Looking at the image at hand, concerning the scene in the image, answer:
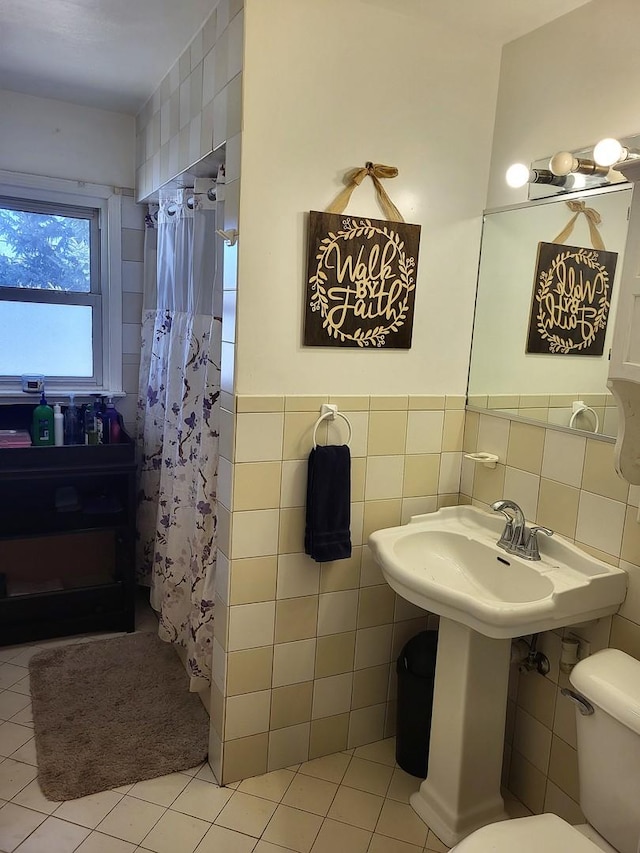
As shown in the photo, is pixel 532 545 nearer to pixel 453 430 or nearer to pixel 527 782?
pixel 453 430

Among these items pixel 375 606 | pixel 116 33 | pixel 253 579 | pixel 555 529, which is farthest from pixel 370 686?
pixel 116 33

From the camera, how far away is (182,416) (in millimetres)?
2379

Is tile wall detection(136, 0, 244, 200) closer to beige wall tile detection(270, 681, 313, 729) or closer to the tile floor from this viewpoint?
beige wall tile detection(270, 681, 313, 729)

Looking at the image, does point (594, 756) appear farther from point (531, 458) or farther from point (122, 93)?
point (122, 93)

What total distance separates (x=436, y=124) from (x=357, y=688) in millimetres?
1886

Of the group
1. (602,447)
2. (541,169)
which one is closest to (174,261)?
(541,169)

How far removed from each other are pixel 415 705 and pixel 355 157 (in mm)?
1730

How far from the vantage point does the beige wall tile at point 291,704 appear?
198 centimetres

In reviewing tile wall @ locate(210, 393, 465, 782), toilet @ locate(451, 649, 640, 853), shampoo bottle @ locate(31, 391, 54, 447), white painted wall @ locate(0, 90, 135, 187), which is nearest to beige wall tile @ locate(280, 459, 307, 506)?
tile wall @ locate(210, 393, 465, 782)

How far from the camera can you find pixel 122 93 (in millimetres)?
2621

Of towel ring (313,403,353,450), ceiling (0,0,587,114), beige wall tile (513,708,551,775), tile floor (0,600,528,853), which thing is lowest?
tile floor (0,600,528,853)

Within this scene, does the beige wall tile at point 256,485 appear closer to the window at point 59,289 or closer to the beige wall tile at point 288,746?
the beige wall tile at point 288,746

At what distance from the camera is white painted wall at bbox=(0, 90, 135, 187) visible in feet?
8.84

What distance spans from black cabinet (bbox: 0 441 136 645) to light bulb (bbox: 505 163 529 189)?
1.84 metres
